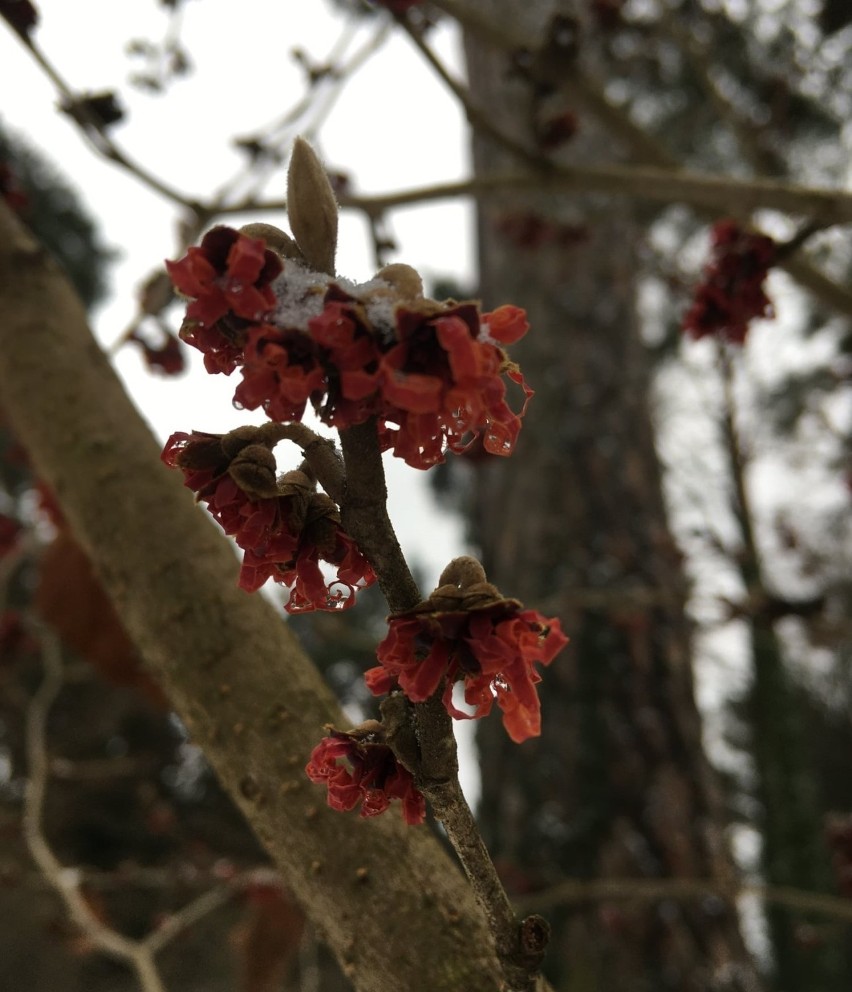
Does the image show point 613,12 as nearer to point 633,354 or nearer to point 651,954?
point 633,354

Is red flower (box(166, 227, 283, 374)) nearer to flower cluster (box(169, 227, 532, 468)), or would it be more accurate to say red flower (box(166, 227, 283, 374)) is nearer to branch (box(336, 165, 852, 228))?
Result: flower cluster (box(169, 227, 532, 468))

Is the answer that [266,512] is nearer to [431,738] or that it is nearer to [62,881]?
[431,738]

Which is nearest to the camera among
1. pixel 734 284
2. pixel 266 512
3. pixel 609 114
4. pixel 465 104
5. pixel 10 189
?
pixel 266 512

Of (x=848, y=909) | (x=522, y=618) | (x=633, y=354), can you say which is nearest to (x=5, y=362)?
(x=522, y=618)

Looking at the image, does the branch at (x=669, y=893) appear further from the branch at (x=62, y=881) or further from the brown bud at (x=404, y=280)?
the brown bud at (x=404, y=280)

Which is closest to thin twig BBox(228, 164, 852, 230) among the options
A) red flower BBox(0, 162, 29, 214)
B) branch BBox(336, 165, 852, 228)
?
branch BBox(336, 165, 852, 228)

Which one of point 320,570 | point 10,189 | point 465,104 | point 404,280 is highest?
point 465,104

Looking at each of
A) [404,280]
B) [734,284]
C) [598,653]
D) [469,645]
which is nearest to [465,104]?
[734,284]
